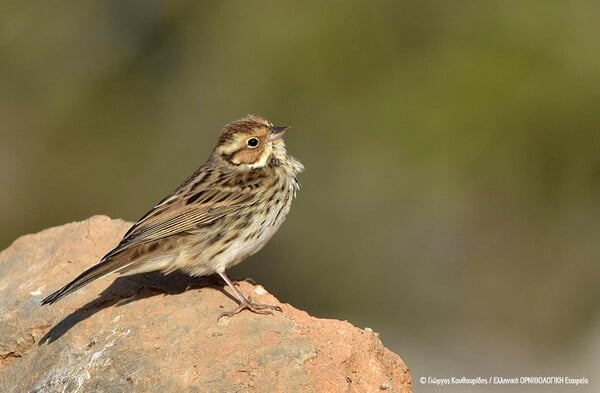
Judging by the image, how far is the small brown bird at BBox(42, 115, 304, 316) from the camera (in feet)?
26.1

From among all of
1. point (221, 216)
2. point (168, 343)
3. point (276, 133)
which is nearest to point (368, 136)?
point (276, 133)

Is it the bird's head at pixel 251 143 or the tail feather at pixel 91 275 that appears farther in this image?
the bird's head at pixel 251 143

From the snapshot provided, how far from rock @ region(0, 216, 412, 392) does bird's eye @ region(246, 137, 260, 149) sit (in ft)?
3.77

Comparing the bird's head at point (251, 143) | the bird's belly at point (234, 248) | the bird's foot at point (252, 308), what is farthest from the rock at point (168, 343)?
the bird's head at point (251, 143)

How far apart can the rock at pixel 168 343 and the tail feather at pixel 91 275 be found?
0.82 feet

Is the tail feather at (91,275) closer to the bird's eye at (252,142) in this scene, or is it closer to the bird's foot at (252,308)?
the bird's foot at (252,308)

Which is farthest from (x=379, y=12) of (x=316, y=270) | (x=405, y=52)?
(x=316, y=270)

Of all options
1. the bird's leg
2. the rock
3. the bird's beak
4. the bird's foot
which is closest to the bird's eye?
the bird's beak

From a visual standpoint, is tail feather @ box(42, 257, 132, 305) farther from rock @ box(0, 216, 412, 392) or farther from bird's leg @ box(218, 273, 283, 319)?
A: bird's leg @ box(218, 273, 283, 319)

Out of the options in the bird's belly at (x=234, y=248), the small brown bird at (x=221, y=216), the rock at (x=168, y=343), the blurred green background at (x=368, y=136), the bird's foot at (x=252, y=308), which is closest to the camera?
the rock at (x=168, y=343)

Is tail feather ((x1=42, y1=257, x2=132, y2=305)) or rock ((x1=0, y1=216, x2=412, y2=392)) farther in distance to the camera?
tail feather ((x1=42, y1=257, x2=132, y2=305))

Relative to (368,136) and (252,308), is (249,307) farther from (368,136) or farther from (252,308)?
(368,136)

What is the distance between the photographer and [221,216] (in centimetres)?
842

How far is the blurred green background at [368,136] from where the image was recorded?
15617 millimetres
